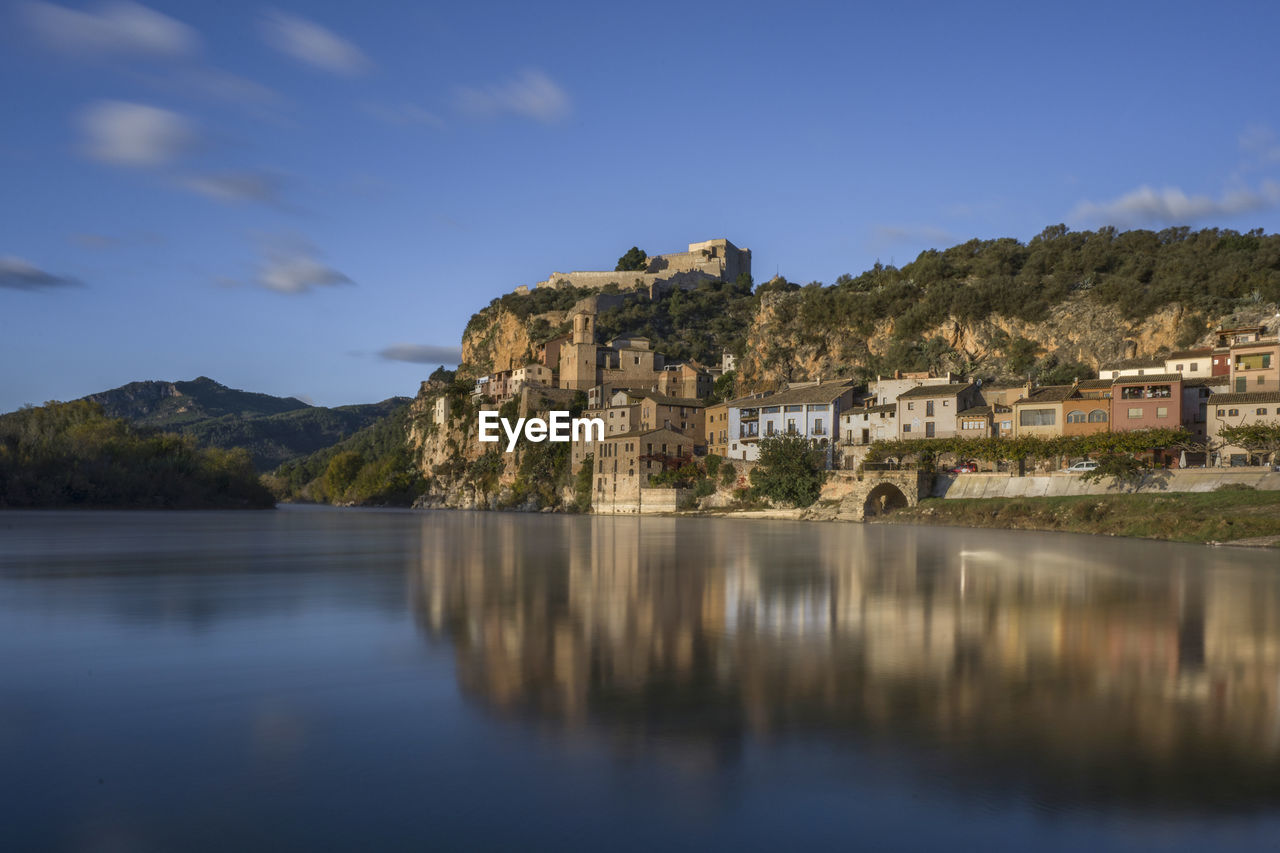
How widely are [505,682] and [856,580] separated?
11.6m

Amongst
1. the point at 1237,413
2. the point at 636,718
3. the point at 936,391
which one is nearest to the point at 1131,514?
the point at 1237,413

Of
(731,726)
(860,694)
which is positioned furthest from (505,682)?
(860,694)

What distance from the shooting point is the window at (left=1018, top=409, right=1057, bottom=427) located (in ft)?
162

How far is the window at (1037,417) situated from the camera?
4943 cm

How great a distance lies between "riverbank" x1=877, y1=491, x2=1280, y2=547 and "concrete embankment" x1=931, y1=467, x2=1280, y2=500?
0.72m

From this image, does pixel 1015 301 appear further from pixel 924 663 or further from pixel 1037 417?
pixel 924 663

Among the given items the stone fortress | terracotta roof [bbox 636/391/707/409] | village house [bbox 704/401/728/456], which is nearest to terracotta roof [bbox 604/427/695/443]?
village house [bbox 704/401/728/456]

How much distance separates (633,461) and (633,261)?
63335 millimetres

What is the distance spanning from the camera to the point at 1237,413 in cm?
4403

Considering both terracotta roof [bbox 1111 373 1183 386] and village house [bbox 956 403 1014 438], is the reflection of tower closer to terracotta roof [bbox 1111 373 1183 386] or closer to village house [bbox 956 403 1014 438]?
village house [bbox 956 403 1014 438]

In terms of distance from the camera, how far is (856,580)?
62.7 feet

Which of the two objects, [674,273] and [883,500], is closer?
[883,500]

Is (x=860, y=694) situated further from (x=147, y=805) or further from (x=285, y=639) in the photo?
(x=285, y=639)

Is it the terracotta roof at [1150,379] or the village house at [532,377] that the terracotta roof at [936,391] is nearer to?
the terracotta roof at [1150,379]
